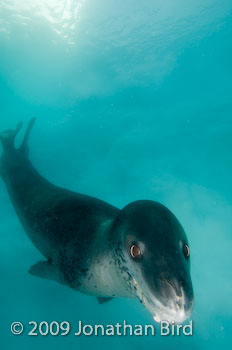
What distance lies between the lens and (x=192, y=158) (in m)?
8.46

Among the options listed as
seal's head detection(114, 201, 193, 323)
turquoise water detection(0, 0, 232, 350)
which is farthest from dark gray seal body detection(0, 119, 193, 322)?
turquoise water detection(0, 0, 232, 350)

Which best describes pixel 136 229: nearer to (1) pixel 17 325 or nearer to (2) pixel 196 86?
(1) pixel 17 325

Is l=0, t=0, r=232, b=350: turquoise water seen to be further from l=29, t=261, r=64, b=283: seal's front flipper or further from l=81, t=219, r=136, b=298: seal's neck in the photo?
l=81, t=219, r=136, b=298: seal's neck

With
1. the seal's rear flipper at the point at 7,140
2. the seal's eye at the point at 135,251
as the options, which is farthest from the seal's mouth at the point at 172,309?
the seal's rear flipper at the point at 7,140

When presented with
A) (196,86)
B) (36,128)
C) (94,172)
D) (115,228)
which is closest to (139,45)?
(196,86)

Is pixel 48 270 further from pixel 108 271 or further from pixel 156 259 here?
pixel 156 259

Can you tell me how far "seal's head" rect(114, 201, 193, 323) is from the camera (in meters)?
1.32

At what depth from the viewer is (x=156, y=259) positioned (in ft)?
4.82

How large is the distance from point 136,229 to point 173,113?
343 inches

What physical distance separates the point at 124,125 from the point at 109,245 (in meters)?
7.74

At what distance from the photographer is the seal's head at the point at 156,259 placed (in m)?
1.32

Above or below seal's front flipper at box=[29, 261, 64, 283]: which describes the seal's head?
below

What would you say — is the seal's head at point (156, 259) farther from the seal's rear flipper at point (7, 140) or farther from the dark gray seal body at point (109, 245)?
the seal's rear flipper at point (7, 140)

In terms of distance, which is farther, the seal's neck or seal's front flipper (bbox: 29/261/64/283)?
seal's front flipper (bbox: 29/261/64/283)
